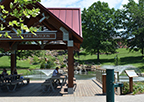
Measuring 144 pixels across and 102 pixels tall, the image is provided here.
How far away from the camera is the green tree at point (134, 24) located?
4431 centimetres

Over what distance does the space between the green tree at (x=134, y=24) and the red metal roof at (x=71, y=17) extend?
33538 mm

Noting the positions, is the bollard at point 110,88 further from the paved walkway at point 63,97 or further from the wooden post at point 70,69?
the wooden post at point 70,69

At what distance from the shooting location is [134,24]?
47625 mm

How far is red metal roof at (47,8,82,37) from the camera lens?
10969mm

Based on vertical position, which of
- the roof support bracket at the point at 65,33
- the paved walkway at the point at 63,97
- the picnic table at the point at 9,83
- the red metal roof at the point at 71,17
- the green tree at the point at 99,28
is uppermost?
the green tree at the point at 99,28

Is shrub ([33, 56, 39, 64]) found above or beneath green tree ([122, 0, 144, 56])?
beneath

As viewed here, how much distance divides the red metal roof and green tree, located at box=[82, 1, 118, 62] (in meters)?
32.1

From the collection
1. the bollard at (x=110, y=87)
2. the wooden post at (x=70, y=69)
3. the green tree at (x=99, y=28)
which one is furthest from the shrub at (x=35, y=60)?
the bollard at (x=110, y=87)

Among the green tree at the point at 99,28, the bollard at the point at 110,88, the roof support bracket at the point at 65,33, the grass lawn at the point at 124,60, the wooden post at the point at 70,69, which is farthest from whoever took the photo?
the green tree at the point at 99,28

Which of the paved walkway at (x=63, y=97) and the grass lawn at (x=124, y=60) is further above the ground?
Result: the grass lawn at (x=124, y=60)

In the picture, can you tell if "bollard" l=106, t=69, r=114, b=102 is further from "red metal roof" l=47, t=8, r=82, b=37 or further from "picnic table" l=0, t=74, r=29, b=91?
"picnic table" l=0, t=74, r=29, b=91

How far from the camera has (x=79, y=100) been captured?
829 cm

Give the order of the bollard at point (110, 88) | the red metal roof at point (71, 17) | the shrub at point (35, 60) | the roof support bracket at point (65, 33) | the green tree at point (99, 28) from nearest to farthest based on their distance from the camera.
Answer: the bollard at point (110, 88), the roof support bracket at point (65, 33), the red metal roof at point (71, 17), the shrub at point (35, 60), the green tree at point (99, 28)

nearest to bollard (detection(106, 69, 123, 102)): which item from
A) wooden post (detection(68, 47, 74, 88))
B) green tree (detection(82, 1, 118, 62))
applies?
wooden post (detection(68, 47, 74, 88))
